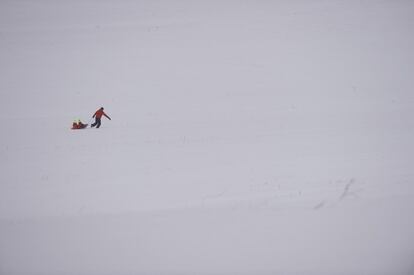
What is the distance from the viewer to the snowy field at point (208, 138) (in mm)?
4676

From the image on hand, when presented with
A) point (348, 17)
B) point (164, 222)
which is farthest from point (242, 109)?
point (348, 17)

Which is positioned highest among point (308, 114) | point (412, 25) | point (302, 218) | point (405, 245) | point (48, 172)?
point (412, 25)

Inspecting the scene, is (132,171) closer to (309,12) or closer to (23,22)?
(23,22)

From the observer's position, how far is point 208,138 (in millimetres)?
6375

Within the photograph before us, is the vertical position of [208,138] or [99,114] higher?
[99,114]

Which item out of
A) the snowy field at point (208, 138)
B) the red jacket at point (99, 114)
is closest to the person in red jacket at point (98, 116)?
the red jacket at point (99, 114)

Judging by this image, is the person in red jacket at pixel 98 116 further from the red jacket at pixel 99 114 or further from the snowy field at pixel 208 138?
the snowy field at pixel 208 138

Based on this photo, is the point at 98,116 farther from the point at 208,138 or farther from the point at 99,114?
the point at 208,138

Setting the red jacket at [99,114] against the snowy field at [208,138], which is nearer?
the snowy field at [208,138]

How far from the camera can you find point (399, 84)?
7332 millimetres

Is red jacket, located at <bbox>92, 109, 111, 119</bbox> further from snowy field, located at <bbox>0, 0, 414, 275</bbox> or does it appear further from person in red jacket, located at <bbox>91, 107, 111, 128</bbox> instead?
snowy field, located at <bbox>0, 0, 414, 275</bbox>

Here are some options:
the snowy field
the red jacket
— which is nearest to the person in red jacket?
the red jacket

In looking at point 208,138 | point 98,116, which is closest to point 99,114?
point 98,116

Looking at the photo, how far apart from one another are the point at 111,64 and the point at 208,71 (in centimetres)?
212
